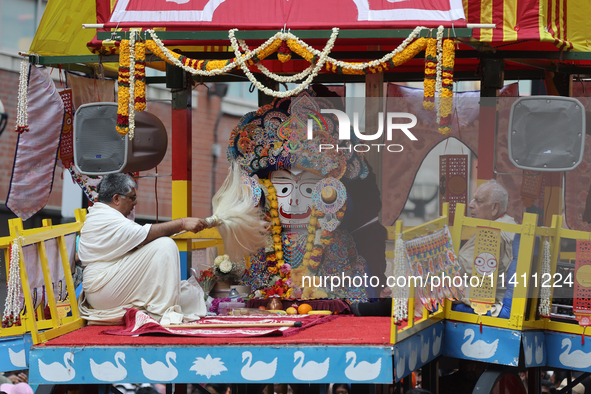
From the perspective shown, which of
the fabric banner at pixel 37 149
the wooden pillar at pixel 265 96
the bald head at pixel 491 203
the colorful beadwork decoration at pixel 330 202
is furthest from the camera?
the wooden pillar at pixel 265 96

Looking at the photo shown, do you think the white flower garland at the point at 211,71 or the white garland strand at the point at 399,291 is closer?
the white garland strand at the point at 399,291

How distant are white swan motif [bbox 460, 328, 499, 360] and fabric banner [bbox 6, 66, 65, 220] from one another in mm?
4576

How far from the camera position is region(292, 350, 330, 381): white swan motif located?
4.51m

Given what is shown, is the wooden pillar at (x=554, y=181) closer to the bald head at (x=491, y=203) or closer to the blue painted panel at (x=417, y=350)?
the bald head at (x=491, y=203)

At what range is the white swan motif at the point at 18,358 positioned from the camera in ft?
17.0

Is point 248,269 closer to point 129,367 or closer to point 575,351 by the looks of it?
point 129,367

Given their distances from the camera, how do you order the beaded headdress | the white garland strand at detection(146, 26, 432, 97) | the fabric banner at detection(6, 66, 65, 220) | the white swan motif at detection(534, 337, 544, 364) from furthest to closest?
the fabric banner at detection(6, 66, 65, 220), the beaded headdress, the white swan motif at detection(534, 337, 544, 364), the white garland strand at detection(146, 26, 432, 97)

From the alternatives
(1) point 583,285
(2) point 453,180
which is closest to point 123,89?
(1) point 583,285

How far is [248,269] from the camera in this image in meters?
6.76

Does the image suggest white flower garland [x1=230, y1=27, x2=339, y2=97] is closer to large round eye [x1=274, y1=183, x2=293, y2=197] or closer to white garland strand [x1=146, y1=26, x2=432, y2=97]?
white garland strand [x1=146, y1=26, x2=432, y2=97]

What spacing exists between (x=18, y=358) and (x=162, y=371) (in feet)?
4.26

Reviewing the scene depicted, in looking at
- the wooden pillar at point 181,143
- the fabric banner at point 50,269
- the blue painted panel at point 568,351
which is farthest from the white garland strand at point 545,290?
the fabric banner at point 50,269

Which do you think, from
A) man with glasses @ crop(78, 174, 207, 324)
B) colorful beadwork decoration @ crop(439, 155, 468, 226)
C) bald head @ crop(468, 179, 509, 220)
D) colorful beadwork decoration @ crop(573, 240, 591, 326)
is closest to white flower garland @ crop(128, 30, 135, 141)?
man with glasses @ crop(78, 174, 207, 324)

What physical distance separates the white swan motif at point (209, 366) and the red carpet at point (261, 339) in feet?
0.33
